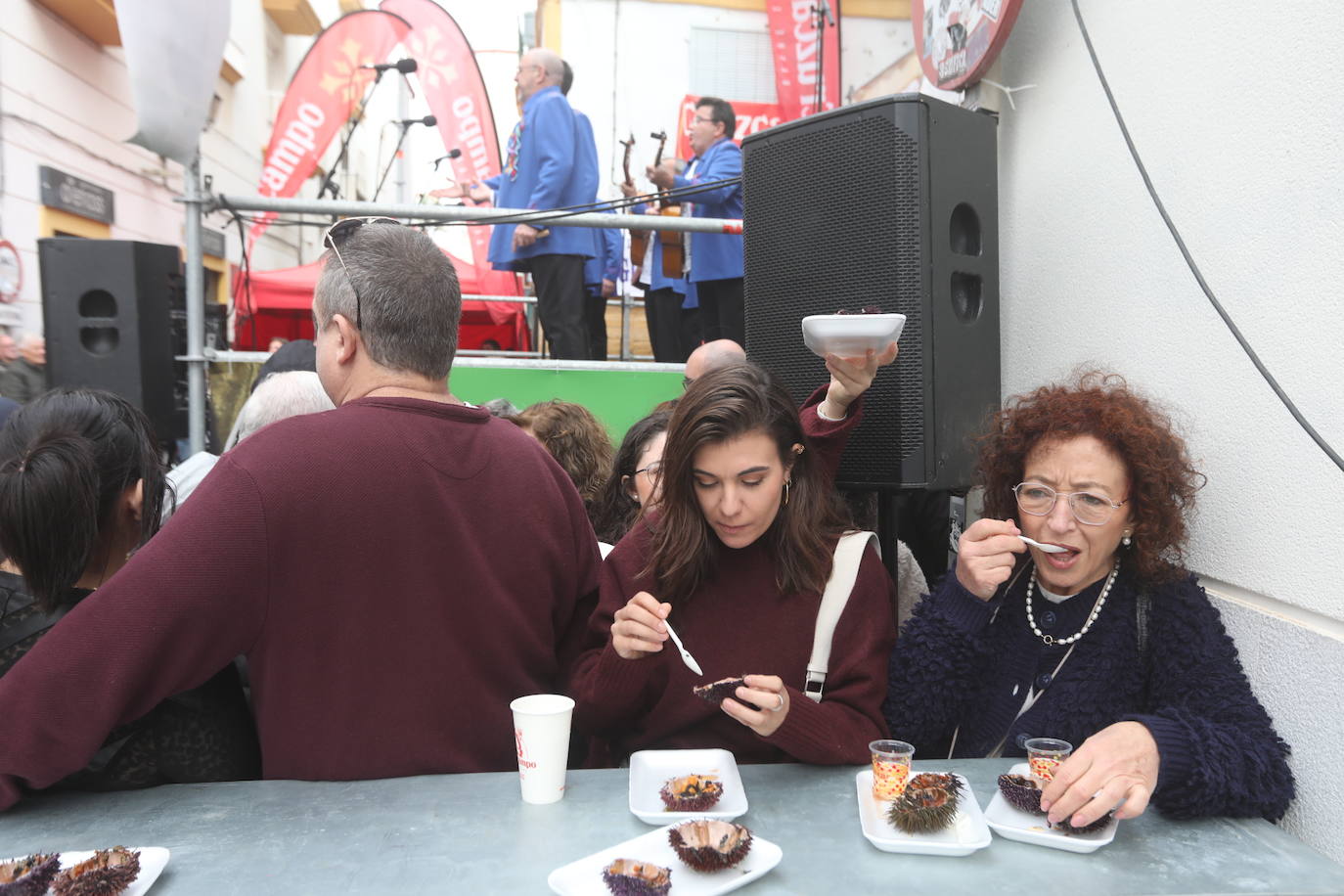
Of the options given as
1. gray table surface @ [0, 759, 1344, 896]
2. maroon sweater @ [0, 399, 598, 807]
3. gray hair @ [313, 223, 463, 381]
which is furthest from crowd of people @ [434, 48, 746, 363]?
gray table surface @ [0, 759, 1344, 896]

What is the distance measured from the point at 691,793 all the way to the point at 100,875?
30.4 inches

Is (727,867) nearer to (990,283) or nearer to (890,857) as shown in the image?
(890,857)

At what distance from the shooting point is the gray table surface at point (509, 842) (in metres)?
1.19

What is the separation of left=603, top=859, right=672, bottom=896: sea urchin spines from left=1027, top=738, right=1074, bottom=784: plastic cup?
610mm

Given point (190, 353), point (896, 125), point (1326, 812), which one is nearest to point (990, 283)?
point (896, 125)

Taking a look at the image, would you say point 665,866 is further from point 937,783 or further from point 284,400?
point 284,400

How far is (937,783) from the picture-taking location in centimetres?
136

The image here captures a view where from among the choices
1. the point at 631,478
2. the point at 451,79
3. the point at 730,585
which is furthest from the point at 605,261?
the point at 730,585

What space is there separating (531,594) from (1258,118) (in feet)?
5.26

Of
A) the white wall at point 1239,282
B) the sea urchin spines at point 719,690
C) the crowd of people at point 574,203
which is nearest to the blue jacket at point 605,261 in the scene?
the crowd of people at point 574,203

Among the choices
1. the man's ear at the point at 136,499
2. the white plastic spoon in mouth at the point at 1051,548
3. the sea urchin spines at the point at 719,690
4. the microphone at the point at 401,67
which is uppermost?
the microphone at the point at 401,67

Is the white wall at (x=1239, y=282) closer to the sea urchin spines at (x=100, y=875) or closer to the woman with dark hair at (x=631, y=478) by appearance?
the woman with dark hair at (x=631, y=478)

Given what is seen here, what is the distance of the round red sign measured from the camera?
2514 millimetres

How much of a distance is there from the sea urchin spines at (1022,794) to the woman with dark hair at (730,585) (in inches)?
11.7
